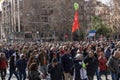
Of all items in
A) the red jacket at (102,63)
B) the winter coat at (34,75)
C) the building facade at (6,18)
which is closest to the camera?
the winter coat at (34,75)

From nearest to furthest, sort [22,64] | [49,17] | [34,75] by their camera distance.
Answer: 1. [34,75]
2. [22,64]
3. [49,17]

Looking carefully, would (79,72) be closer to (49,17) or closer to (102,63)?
(102,63)

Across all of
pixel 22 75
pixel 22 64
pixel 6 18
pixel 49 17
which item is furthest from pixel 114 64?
pixel 6 18

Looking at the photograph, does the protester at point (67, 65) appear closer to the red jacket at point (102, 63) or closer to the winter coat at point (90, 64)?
the winter coat at point (90, 64)

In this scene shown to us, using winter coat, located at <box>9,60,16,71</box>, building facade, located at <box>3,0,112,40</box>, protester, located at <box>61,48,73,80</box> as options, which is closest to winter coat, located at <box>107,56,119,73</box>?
protester, located at <box>61,48,73,80</box>

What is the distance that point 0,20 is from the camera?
153 metres

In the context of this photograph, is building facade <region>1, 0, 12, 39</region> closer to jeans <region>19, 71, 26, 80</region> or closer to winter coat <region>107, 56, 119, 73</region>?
jeans <region>19, 71, 26, 80</region>

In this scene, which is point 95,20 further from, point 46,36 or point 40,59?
point 40,59

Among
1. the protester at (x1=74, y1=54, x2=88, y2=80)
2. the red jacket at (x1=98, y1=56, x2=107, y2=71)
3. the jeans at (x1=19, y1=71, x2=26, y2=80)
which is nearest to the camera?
the protester at (x1=74, y1=54, x2=88, y2=80)

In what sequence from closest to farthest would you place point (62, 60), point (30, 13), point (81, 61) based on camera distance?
point (81, 61)
point (62, 60)
point (30, 13)

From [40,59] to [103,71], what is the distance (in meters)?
2.76

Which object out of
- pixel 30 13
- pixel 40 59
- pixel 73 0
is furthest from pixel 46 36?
pixel 40 59

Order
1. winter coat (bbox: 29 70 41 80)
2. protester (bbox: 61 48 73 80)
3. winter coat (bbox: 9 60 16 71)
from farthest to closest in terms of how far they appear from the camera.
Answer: winter coat (bbox: 9 60 16 71) → protester (bbox: 61 48 73 80) → winter coat (bbox: 29 70 41 80)

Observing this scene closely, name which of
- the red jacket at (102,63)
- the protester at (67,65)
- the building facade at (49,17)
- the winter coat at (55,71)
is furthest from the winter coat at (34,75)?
the building facade at (49,17)
